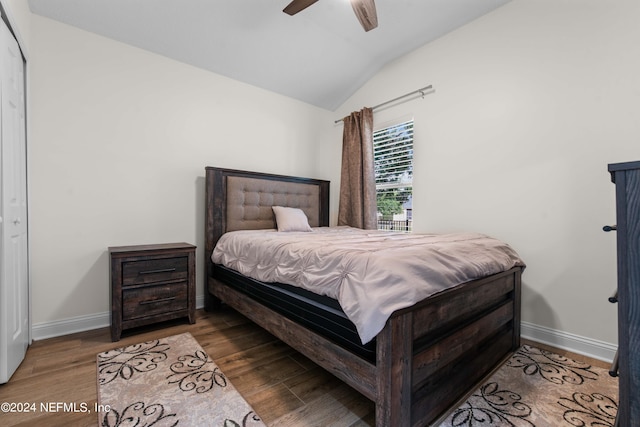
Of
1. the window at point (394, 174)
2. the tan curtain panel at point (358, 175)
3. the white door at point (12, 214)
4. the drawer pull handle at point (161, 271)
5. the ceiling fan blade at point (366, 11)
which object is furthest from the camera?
the tan curtain panel at point (358, 175)

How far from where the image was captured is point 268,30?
2766 mm

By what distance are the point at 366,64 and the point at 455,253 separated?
273cm

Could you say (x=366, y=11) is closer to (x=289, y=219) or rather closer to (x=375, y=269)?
(x=375, y=269)

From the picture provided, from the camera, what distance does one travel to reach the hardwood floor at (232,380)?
1.39m

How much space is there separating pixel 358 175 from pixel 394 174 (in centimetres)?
44

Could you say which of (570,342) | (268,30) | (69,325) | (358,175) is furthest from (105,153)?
(570,342)

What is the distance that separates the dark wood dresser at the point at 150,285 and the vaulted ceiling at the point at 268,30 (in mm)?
1949

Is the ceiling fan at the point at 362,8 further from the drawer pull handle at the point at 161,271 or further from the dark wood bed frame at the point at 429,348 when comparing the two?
the drawer pull handle at the point at 161,271

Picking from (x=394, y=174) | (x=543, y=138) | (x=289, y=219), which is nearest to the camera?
(x=543, y=138)

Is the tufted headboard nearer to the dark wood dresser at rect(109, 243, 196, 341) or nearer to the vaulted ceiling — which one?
the dark wood dresser at rect(109, 243, 196, 341)

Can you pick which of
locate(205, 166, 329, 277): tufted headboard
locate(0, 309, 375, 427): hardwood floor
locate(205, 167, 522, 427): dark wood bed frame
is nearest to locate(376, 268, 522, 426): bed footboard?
locate(205, 167, 522, 427): dark wood bed frame

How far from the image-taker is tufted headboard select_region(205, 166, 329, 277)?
2.93m

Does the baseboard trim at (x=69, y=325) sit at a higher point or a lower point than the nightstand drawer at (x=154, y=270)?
lower

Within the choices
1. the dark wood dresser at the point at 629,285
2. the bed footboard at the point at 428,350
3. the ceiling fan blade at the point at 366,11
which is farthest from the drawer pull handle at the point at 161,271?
the dark wood dresser at the point at 629,285
